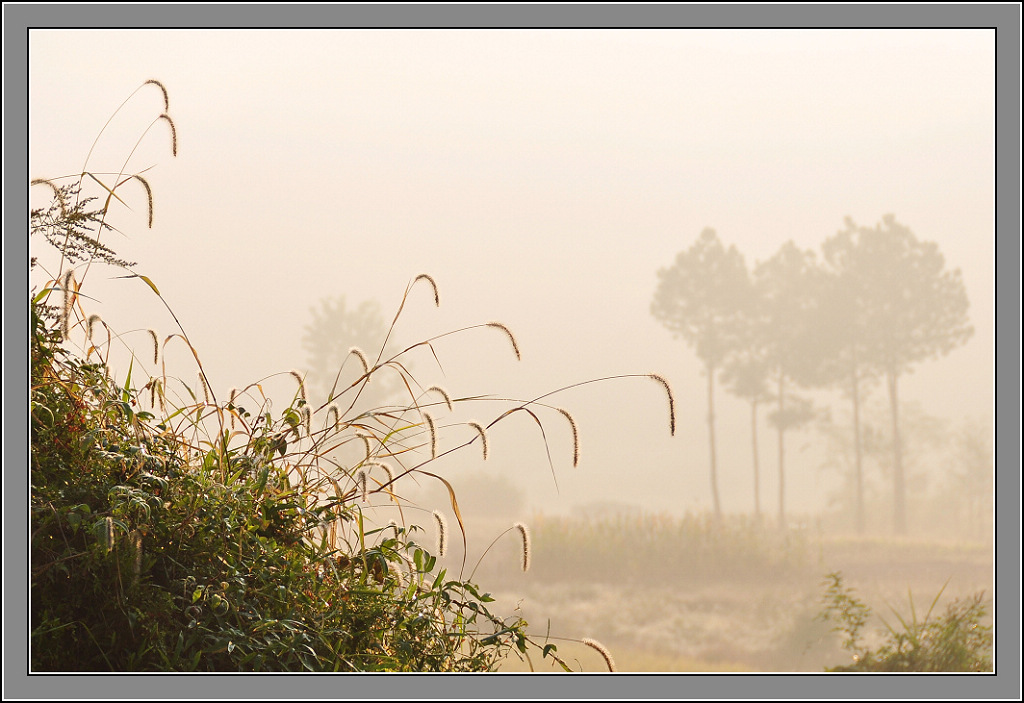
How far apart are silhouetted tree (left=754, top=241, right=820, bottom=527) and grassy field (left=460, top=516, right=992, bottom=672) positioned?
1665mm

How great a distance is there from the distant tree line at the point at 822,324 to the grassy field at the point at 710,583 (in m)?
1.44

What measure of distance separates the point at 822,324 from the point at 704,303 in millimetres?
2318

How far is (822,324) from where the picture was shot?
1459 cm

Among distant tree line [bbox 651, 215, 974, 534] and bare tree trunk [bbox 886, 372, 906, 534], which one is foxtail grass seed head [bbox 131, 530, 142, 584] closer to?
distant tree line [bbox 651, 215, 974, 534]

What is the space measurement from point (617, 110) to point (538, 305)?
5386mm

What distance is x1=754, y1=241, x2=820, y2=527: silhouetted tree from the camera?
47.0 ft

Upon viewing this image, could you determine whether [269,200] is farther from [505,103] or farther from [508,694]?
[508,694]

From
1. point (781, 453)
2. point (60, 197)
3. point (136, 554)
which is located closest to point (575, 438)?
point (136, 554)

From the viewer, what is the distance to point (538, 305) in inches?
621

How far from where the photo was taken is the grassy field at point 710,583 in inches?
377

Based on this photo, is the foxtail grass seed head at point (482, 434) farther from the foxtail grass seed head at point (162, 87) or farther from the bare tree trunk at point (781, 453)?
the bare tree trunk at point (781, 453)

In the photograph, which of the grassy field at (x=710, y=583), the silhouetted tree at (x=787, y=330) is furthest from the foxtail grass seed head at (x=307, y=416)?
the silhouetted tree at (x=787, y=330)

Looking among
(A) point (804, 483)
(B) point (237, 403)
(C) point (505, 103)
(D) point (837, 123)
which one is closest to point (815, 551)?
(A) point (804, 483)

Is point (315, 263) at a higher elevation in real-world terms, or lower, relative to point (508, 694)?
higher
